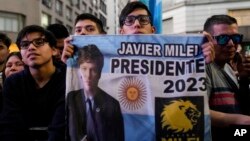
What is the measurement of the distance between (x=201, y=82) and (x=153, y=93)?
0.33 metres

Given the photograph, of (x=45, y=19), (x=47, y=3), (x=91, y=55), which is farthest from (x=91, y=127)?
(x=47, y=3)

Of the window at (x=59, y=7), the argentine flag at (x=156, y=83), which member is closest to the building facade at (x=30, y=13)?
the window at (x=59, y=7)

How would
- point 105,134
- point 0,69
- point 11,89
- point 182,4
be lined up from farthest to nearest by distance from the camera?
point 182,4, point 0,69, point 11,89, point 105,134

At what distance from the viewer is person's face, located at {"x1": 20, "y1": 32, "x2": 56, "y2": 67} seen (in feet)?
10.5

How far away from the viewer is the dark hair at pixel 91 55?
108 inches

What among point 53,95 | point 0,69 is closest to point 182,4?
point 0,69

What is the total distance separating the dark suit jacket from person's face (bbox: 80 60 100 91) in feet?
0.17

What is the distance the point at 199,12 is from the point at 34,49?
1448cm

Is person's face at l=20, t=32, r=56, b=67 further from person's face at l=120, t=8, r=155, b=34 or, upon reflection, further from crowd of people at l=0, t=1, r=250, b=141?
person's face at l=120, t=8, r=155, b=34

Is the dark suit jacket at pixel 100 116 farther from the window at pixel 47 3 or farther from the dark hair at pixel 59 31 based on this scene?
the window at pixel 47 3

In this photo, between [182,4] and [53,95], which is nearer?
[53,95]

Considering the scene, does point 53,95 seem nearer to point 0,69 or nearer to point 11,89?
point 11,89

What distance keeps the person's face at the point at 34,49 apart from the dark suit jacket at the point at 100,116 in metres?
0.65

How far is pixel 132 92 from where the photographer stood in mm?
2670
